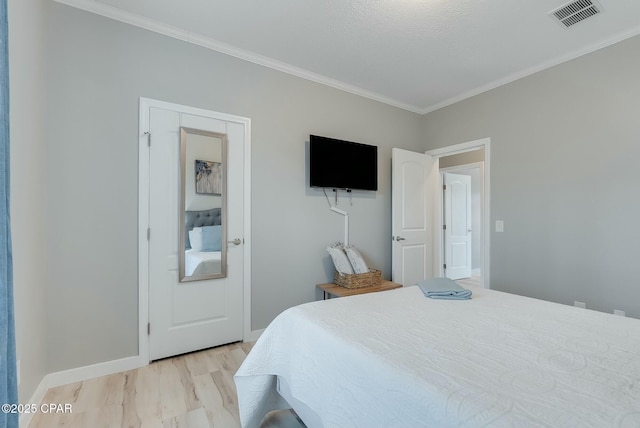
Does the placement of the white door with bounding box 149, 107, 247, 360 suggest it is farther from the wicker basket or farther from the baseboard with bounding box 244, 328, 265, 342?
the wicker basket

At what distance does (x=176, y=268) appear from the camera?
7.87 ft

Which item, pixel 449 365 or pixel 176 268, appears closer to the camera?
pixel 449 365

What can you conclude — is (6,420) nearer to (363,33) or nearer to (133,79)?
(133,79)

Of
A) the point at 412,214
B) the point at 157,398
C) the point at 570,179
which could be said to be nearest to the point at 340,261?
the point at 412,214

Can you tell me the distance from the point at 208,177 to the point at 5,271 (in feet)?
5.80

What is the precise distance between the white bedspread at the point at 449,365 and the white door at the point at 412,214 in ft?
6.12

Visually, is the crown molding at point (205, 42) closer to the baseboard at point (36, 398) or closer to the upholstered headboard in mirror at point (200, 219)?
the upholstered headboard in mirror at point (200, 219)

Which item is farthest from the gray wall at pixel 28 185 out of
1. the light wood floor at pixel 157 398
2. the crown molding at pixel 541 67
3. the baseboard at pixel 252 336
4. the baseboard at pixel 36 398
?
the crown molding at pixel 541 67

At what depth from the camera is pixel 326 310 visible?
1542 millimetres

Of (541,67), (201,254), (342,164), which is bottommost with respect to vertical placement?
(201,254)

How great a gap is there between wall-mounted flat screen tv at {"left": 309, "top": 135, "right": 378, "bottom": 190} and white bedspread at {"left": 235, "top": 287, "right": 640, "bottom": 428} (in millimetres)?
1635

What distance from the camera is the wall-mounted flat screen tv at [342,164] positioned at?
3.01m

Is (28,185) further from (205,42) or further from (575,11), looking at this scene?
(575,11)

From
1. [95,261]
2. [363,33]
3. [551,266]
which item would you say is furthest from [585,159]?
[95,261]
